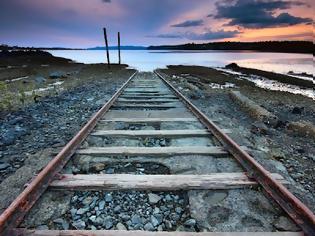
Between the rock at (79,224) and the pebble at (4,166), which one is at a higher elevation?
the rock at (79,224)

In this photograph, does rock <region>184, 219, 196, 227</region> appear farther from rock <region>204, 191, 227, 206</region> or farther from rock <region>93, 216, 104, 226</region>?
rock <region>93, 216, 104, 226</region>

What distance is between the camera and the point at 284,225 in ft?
8.35

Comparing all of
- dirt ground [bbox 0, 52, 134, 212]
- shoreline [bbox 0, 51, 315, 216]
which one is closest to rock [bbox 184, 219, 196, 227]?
shoreline [bbox 0, 51, 315, 216]

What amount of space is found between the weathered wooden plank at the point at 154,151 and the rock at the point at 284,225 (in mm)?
1489

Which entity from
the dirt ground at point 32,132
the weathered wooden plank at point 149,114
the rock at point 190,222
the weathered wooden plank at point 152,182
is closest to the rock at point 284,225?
the weathered wooden plank at point 152,182

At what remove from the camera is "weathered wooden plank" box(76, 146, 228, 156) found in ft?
13.3

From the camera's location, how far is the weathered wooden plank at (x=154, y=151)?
4.05m

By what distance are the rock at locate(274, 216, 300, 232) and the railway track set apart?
0.17 feet

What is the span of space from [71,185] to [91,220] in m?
0.58

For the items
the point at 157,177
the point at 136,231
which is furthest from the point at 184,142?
the point at 136,231

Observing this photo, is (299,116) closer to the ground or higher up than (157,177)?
closer to the ground

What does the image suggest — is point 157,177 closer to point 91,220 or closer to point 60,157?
point 91,220

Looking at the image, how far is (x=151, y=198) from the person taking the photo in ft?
9.92

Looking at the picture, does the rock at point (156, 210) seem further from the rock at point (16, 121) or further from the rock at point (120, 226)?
the rock at point (16, 121)
